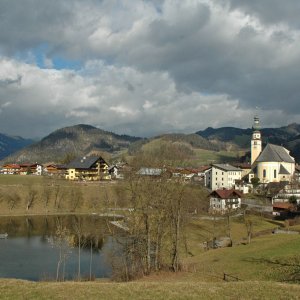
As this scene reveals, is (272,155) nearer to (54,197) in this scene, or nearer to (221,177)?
(221,177)

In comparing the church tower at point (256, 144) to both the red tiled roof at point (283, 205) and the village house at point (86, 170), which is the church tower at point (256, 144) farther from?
→ the village house at point (86, 170)

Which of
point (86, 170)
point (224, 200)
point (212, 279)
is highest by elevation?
point (86, 170)

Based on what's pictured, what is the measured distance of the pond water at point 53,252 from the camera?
39562 mm

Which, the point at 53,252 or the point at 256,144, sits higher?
the point at 256,144

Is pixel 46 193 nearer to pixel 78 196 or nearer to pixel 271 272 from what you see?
pixel 78 196

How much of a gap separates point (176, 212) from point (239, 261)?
6.49m

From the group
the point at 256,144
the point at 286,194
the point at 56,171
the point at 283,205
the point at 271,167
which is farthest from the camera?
the point at 56,171

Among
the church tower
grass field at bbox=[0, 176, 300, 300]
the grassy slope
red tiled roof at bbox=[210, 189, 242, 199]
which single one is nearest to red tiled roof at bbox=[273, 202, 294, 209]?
red tiled roof at bbox=[210, 189, 242, 199]

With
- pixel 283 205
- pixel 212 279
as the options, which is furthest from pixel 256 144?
pixel 212 279

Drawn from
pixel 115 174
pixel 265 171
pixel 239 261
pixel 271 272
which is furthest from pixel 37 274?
pixel 115 174

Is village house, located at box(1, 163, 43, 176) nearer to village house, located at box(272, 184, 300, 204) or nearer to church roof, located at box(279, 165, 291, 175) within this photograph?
church roof, located at box(279, 165, 291, 175)

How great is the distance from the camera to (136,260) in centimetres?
3231

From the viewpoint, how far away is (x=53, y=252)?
166ft

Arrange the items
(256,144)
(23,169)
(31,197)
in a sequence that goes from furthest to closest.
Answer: (23,169) < (256,144) < (31,197)
